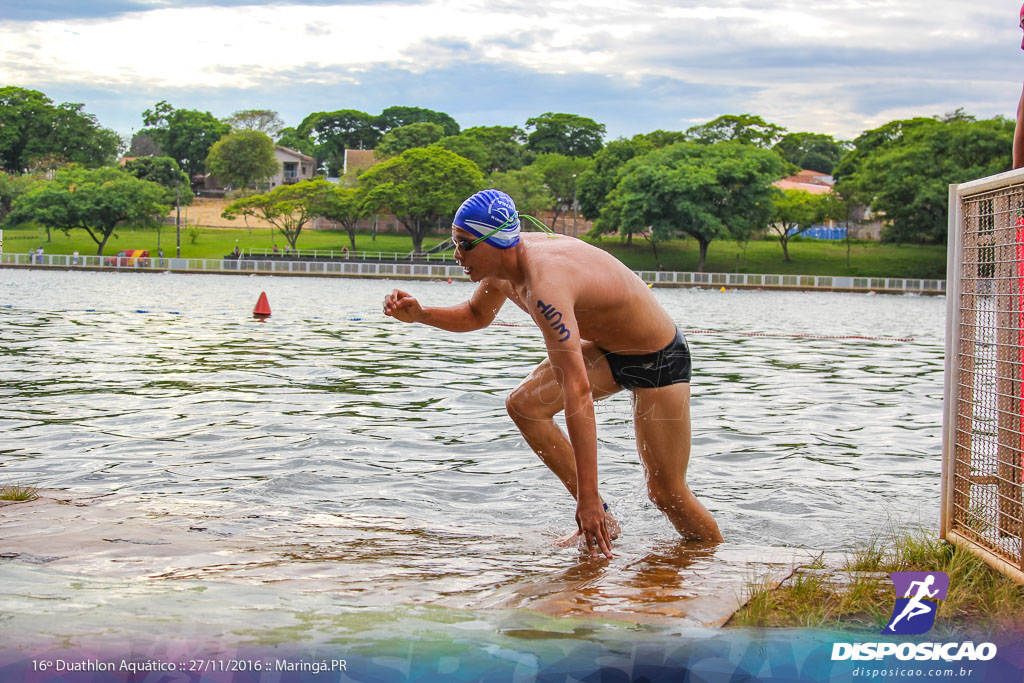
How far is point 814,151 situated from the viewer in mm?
150000

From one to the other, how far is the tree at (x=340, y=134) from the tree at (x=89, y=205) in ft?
209

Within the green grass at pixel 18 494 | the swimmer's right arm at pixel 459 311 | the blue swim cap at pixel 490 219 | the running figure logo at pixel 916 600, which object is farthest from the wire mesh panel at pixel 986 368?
the green grass at pixel 18 494

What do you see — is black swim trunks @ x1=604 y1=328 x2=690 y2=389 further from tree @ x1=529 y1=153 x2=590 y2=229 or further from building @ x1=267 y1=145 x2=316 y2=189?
building @ x1=267 y1=145 x2=316 y2=189

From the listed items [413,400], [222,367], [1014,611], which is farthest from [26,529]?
[222,367]

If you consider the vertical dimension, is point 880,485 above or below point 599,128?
below

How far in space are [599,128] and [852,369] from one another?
113 m

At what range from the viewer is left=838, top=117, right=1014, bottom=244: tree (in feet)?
236

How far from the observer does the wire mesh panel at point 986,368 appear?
406 cm

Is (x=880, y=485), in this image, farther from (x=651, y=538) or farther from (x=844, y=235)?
(x=844, y=235)

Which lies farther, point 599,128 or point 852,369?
point 599,128

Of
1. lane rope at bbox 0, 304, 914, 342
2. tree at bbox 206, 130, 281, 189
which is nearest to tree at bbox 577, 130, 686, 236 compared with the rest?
tree at bbox 206, 130, 281, 189

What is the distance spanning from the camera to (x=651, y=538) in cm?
550

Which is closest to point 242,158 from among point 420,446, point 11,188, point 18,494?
point 11,188

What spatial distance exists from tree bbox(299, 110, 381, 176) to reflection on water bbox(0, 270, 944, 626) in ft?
434
